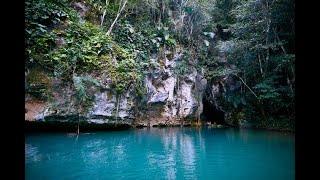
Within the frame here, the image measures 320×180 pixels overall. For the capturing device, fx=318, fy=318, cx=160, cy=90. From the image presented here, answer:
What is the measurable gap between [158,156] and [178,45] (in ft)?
38.0

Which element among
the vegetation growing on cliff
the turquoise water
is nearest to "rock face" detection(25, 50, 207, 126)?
the vegetation growing on cliff

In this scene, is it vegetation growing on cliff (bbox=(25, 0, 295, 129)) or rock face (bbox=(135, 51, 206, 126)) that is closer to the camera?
vegetation growing on cliff (bbox=(25, 0, 295, 129))

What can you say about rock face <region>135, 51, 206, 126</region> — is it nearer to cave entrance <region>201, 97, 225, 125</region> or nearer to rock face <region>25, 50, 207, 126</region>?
rock face <region>25, 50, 207, 126</region>

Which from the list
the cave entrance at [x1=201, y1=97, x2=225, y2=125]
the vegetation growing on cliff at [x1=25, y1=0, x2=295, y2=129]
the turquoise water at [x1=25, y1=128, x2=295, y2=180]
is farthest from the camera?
the cave entrance at [x1=201, y1=97, x2=225, y2=125]

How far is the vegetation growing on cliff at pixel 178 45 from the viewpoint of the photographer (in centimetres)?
1474

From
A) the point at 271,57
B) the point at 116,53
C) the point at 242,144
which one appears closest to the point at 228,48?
the point at 271,57

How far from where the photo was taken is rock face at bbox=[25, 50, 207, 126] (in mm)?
14023

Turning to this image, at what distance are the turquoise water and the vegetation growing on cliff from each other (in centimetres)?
296

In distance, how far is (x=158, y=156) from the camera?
10305 millimetres

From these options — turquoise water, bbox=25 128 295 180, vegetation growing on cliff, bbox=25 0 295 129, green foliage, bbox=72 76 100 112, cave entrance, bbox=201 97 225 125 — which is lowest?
turquoise water, bbox=25 128 295 180

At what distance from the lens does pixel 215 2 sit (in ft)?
73.7

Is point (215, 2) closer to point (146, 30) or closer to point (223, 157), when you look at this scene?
point (146, 30)

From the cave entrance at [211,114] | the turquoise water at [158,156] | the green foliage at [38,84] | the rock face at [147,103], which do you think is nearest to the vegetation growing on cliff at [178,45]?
the green foliage at [38,84]

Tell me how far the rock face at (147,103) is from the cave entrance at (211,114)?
1.32m
